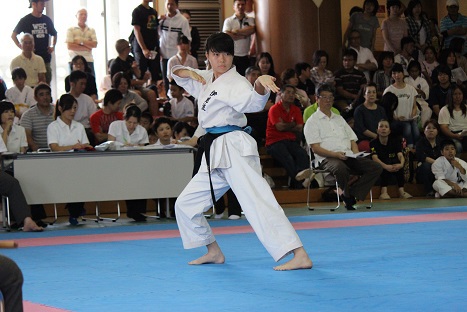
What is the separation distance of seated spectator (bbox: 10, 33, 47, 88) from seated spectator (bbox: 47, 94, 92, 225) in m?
2.49

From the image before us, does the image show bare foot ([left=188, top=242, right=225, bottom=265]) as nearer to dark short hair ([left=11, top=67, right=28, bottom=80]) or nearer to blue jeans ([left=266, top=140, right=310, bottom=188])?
blue jeans ([left=266, top=140, right=310, bottom=188])

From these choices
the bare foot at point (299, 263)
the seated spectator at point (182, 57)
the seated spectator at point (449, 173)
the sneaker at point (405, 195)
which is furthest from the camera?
the seated spectator at point (182, 57)

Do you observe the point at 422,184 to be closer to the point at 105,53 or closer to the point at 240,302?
the point at 105,53

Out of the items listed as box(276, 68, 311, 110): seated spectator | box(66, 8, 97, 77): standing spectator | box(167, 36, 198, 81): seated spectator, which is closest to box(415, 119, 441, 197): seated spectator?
box(276, 68, 311, 110): seated spectator

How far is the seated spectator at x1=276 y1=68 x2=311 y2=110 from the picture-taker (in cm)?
1166

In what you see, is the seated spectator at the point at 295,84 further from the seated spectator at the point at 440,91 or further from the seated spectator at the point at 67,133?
the seated spectator at the point at 67,133

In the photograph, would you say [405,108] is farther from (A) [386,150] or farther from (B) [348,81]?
(A) [386,150]

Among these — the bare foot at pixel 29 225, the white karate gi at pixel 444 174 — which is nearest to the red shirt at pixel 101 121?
the bare foot at pixel 29 225

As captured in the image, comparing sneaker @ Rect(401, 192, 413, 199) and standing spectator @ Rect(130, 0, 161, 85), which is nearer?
sneaker @ Rect(401, 192, 413, 199)

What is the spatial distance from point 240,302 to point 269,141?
6838mm

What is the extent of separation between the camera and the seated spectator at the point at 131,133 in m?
9.48

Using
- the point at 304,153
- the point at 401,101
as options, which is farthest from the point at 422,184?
the point at 304,153

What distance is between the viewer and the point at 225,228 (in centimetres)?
825

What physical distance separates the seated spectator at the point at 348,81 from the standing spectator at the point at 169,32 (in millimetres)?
2292
